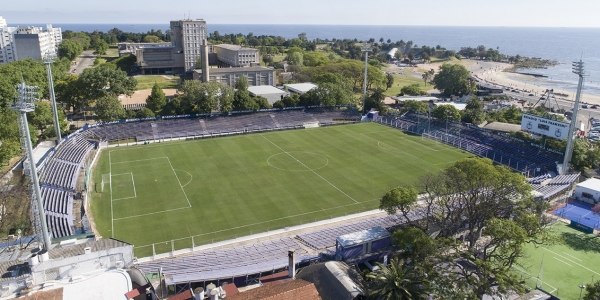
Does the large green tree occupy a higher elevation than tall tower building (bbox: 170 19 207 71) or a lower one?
lower

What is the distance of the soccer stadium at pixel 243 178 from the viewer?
33.0m

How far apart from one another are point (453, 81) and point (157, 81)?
268 ft

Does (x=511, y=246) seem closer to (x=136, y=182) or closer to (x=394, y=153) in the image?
(x=394, y=153)

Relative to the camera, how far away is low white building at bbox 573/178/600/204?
135 ft

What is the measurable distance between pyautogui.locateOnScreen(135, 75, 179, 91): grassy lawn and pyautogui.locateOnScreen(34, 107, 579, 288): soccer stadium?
4280cm

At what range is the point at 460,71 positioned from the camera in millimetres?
107312

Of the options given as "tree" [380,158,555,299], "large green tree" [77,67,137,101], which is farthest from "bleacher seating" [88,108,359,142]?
"tree" [380,158,555,299]

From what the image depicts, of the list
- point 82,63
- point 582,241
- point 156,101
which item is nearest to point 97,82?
point 156,101

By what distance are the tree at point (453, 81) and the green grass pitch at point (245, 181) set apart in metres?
47.2

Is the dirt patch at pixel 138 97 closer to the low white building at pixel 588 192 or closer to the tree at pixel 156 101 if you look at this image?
the tree at pixel 156 101

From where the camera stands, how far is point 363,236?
30.3m

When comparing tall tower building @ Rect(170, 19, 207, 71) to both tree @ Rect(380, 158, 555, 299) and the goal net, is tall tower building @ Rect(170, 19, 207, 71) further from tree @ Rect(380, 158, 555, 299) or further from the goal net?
tree @ Rect(380, 158, 555, 299)

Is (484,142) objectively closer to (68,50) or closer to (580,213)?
(580,213)

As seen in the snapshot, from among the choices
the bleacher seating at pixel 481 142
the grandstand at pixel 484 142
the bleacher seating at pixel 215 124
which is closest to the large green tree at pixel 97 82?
the bleacher seating at pixel 215 124
